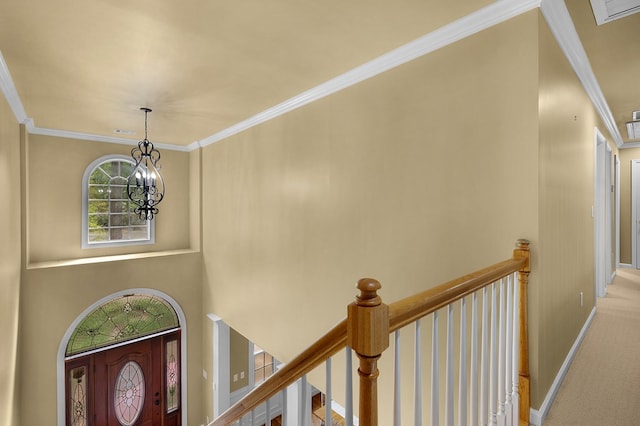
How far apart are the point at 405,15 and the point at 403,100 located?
0.57m

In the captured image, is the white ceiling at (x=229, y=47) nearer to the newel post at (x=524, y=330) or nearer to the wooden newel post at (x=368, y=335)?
the newel post at (x=524, y=330)

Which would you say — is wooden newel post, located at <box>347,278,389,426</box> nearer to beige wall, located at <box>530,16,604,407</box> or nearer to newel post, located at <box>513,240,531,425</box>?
newel post, located at <box>513,240,531,425</box>

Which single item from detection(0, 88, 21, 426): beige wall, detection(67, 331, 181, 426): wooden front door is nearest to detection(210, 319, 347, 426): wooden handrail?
detection(0, 88, 21, 426): beige wall

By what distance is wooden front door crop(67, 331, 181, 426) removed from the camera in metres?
5.13

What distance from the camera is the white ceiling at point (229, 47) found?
6.47 ft

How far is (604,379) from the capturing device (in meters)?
2.25

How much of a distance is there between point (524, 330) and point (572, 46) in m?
1.95

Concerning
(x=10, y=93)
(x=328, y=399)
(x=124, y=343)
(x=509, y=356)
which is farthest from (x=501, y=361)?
(x=124, y=343)

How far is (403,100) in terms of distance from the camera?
2439mm

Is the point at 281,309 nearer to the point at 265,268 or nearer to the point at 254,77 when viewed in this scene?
the point at 265,268

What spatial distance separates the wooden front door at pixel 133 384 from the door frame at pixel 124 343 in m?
0.10

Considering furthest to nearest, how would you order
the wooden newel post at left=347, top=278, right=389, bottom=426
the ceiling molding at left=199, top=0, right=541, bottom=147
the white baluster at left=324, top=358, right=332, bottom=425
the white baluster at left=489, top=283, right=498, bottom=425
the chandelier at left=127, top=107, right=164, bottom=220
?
the chandelier at left=127, top=107, right=164, bottom=220
the ceiling molding at left=199, top=0, right=541, bottom=147
the white baluster at left=489, top=283, right=498, bottom=425
the white baluster at left=324, top=358, right=332, bottom=425
the wooden newel post at left=347, top=278, right=389, bottom=426

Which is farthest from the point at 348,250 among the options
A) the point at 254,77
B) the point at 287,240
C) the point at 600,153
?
the point at 600,153

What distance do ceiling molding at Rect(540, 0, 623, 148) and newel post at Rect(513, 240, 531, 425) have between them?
4.31 ft
